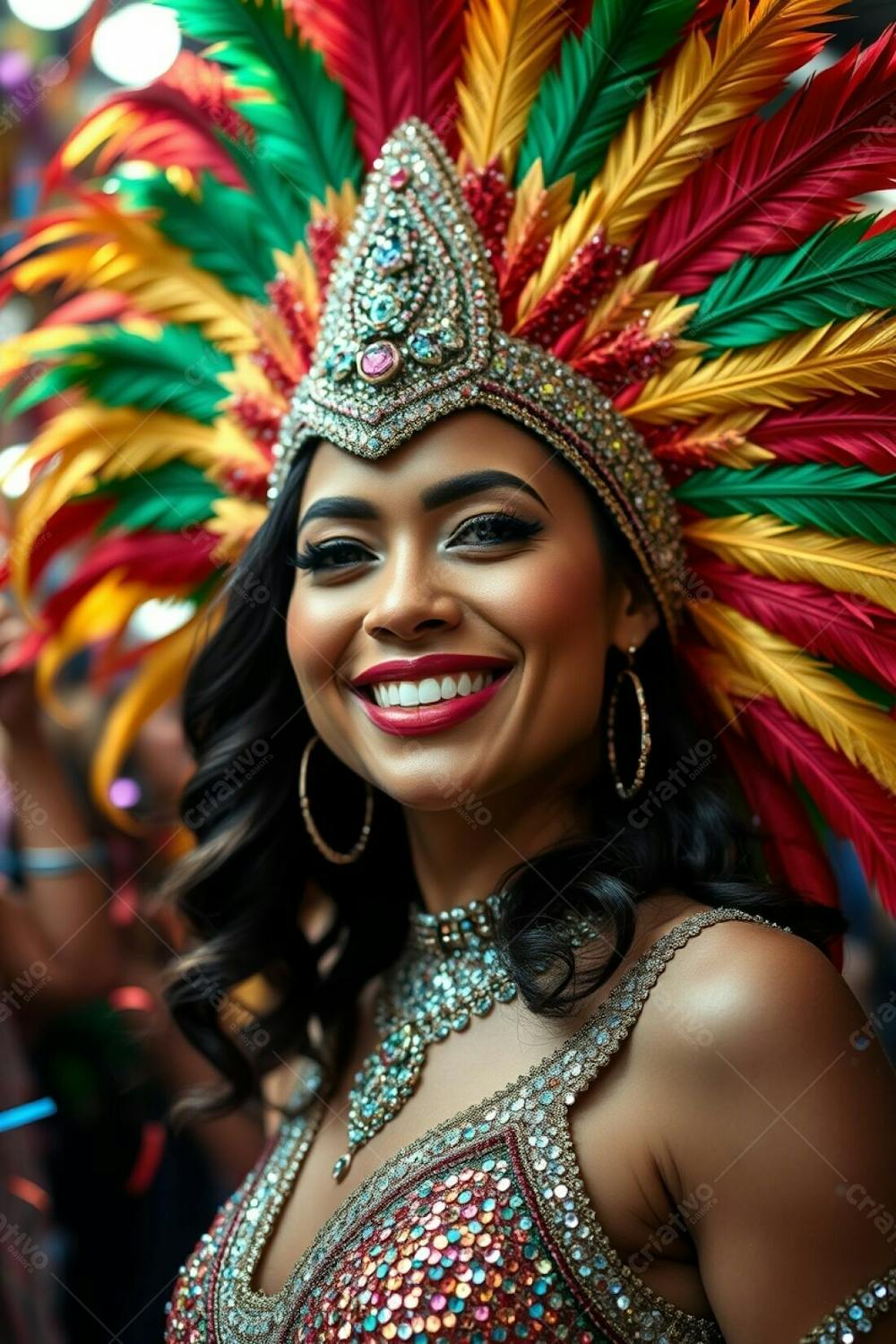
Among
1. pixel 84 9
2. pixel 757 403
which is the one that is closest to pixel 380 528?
pixel 757 403

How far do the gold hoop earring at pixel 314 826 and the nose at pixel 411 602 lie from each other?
1.06ft

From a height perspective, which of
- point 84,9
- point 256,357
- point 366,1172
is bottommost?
point 366,1172

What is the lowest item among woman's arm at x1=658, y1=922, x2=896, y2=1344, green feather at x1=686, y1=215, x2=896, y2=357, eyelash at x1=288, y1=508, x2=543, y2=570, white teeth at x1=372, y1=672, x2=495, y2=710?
woman's arm at x1=658, y1=922, x2=896, y2=1344

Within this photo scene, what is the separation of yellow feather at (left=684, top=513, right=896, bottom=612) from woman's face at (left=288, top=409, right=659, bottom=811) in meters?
0.19

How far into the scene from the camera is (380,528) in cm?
157

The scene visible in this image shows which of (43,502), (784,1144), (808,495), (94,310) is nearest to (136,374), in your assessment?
(94,310)

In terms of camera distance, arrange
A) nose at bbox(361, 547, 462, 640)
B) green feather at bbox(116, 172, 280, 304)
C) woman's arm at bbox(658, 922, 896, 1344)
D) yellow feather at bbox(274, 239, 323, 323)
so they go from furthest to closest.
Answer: green feather at bbox(116, 172, 280, 304) → yellow feather at bbox(274, 239, 323, 323) → nose at bbox(361, 547, 462, 640) → woman's arm at bbox(658, 922, 896, 1344)

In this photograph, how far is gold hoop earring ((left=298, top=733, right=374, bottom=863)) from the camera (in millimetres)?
1761

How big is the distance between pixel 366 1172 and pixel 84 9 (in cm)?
281

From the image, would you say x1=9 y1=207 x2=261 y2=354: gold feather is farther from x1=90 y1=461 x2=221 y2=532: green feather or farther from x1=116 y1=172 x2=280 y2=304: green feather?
x1=90 y1=461 x2=221 y2=532: green feather

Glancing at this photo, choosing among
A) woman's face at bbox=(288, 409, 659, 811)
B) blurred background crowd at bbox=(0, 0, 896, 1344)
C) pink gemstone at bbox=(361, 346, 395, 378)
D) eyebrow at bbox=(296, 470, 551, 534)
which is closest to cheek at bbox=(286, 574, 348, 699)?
woman's face at bbox=(288, 409, 659, 811)

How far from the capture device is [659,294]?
1.68m

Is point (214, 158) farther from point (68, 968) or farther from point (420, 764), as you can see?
point (68, 968)

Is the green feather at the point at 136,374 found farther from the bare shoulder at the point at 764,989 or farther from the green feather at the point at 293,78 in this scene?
the bare shoulder at the point at 764,989
